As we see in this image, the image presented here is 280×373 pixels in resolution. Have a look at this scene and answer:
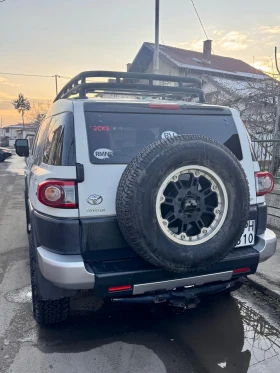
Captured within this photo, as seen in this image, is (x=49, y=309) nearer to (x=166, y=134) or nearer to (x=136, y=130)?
(x=136, y=130)

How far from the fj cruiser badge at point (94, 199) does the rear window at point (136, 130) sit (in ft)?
0.84

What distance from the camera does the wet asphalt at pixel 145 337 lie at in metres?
2.50

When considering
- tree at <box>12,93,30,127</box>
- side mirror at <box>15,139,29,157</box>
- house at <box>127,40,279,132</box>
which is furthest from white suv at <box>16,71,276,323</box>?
tree at <box>12,93,30,127</box>

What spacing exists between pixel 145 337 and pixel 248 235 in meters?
1.27

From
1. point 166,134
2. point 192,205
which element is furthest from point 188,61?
point 192,205

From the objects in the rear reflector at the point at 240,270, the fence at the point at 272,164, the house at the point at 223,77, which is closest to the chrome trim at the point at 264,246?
the rear reflector at the point at 240,270

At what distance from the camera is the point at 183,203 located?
7.75 feet

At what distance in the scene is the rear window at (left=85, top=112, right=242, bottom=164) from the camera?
8.25 ft

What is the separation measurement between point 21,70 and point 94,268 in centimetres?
3361

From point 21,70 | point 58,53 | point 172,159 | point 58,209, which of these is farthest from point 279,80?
point 21,70

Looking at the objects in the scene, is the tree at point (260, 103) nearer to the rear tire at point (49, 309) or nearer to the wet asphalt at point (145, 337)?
the wet asphalt at point (145, 337)

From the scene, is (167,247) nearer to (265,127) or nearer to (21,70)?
(265,127)

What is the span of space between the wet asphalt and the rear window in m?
1.55

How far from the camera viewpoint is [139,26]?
1155cm
